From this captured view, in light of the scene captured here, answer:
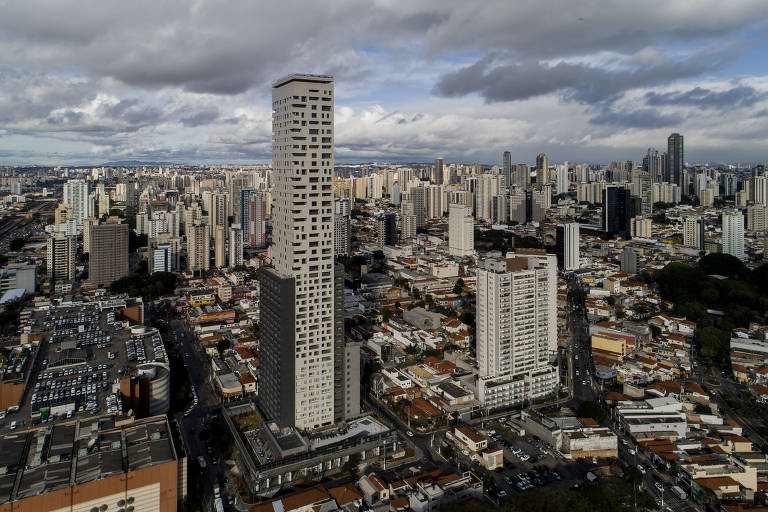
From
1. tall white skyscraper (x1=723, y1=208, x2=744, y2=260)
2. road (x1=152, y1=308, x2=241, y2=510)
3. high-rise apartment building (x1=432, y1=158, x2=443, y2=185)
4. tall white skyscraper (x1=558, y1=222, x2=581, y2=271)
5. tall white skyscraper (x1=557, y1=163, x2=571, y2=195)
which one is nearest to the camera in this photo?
road (x1=152, y1=308, x2=241, y2=510)

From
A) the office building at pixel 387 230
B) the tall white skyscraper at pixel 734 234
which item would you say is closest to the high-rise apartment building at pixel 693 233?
the tall white skyscraper at pixel 734 234

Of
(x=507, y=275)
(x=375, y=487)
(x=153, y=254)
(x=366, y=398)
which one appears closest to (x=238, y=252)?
(x=153, y=254)

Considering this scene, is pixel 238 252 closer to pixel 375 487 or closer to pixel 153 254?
pixel 153 254

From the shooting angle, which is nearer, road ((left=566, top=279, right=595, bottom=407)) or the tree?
Answer: road ((left=566, top=279, right=595, bottom=407))

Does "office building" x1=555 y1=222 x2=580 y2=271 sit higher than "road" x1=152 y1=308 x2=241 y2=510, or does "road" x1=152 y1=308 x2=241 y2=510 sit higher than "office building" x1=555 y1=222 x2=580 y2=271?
"office building" x1=555 y1=222 x2=580 y2=271

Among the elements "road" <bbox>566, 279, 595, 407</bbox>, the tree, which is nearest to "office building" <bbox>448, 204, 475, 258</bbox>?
"road" <bbox>566, 279, 595, 407</bbox>

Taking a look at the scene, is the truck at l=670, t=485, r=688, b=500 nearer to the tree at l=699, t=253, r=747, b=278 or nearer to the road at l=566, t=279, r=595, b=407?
the road at l=566, t=279, r=595, b=407

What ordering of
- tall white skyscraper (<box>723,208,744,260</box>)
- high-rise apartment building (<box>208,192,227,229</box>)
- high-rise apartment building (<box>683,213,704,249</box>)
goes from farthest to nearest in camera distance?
high-rise apartment building (<box>208,192,227,229</box>) < high-rise apartment building (<box>683,213,704,249</box>) < tall white skyscraper (<box>723,208,744,260</box>)
